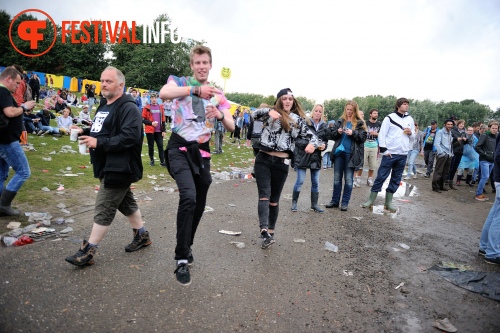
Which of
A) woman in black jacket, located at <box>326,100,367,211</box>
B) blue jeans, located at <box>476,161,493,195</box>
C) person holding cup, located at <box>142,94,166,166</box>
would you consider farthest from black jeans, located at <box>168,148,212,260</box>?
blue jeans, located at <box>476,161,493,195</box>

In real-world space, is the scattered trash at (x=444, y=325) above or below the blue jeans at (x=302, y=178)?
below

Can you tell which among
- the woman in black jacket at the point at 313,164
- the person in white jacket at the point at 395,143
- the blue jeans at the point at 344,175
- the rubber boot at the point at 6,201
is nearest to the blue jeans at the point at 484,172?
the person in white jacket at the point at 395,143

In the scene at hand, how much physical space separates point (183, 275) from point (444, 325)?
2404 millimetres

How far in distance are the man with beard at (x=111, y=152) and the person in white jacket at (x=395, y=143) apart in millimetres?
5184

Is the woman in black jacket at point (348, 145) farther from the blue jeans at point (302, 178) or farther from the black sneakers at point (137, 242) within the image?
the black sneakers at point (137, 242)

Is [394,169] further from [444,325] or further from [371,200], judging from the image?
[444,325]

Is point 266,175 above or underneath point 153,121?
underneath

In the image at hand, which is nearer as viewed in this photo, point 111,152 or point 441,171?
point 111,152

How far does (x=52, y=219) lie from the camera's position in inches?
169

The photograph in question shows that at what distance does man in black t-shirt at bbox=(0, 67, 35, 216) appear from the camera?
4.01 m

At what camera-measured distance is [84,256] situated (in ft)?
10.0

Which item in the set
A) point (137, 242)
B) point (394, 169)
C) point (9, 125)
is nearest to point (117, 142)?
point (137, 242)

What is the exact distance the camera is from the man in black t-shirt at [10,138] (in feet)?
13.2

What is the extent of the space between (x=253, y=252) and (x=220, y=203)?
2.32 m
